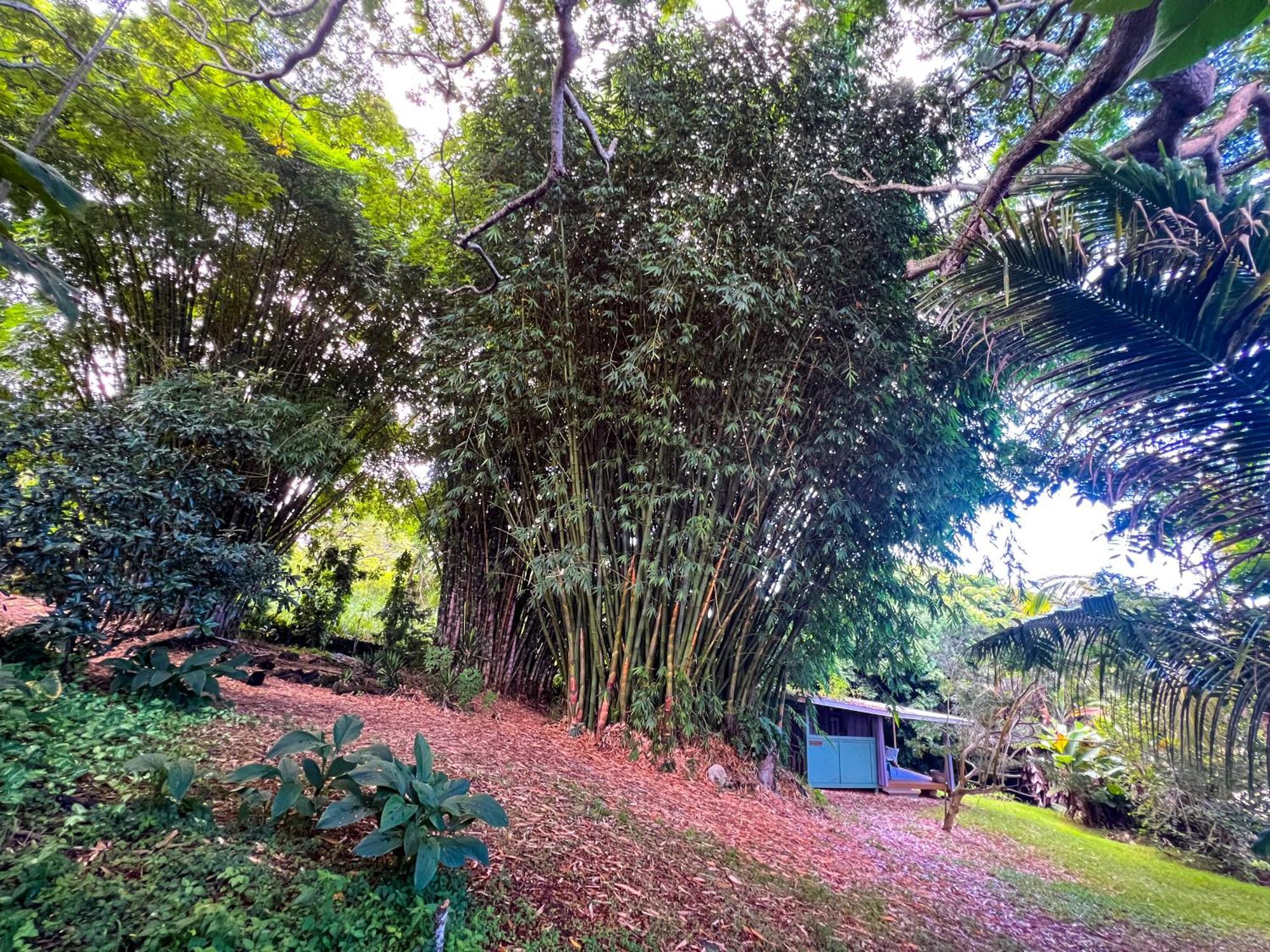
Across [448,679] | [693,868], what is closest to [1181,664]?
[693,868]

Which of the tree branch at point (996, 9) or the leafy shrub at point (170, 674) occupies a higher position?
the tree branch at point (996, 9)

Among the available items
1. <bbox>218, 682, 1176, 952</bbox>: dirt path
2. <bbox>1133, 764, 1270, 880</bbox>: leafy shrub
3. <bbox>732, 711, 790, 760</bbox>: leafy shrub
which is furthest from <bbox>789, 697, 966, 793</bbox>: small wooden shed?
<bbox>218, 682, 1176, 952</bbox>: dirt path

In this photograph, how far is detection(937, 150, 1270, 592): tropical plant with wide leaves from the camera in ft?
4.05

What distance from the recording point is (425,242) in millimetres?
4844

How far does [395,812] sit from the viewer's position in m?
1.59

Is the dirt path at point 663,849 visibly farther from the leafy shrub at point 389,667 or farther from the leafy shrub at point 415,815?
the leafy shrub at point 415,815

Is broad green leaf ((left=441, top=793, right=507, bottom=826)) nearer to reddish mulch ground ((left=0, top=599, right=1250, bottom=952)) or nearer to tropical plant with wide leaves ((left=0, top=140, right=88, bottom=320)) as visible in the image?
reddish mulch ground ((left=0, top=599, right=1250, bottom=952))

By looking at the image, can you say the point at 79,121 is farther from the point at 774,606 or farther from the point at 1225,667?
the point at 1225,667

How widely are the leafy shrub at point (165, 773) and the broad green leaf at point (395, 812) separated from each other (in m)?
0.57

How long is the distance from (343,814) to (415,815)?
19 cm

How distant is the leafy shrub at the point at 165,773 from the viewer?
1.61 m

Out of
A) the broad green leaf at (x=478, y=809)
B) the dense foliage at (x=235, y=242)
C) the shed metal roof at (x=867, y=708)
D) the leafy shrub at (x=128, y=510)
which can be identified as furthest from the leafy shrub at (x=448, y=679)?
the shed metal roof at (x=867, y=708)

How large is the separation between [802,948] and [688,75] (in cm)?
511

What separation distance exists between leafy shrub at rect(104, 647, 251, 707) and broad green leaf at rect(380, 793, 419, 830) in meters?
1.62
